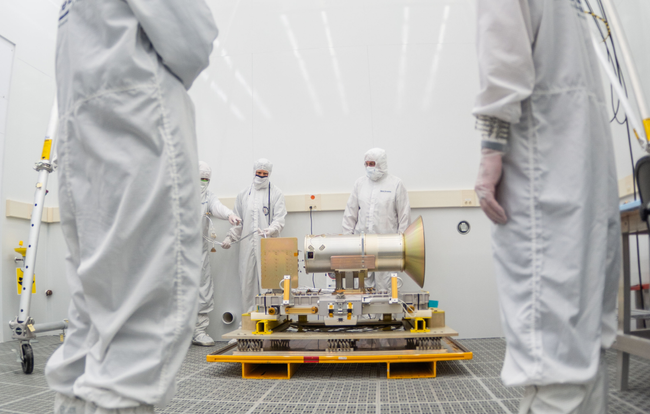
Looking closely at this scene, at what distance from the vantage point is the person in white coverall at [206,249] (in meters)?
3.88

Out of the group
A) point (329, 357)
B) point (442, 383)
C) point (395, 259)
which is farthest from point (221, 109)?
point (442, 383)

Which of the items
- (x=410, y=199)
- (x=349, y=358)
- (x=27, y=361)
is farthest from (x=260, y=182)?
(x=27, y=361)

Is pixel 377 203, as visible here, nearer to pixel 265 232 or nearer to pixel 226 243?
pixel 265 232

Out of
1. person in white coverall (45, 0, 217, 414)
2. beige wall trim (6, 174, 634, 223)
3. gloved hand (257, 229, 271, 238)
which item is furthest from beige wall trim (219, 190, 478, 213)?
person in white coverall (45, 0, 217, 414)

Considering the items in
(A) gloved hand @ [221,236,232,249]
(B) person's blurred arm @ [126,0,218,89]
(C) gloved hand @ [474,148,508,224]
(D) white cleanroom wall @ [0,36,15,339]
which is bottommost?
(A) gloved hand @ [221,236,232,249]

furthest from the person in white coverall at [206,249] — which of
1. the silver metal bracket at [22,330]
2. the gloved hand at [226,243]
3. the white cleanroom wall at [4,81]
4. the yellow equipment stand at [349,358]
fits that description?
the white cleanroom wall at [4,81]

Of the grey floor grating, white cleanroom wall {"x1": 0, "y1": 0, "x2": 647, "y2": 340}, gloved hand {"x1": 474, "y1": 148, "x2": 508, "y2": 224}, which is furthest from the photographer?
white cleanroom wall {"x1": 0, "y1": 0, "x2": 647, "y2": 340}

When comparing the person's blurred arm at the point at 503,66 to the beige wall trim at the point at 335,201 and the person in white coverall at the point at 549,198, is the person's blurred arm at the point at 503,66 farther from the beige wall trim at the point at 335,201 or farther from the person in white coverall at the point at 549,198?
the beige wall trim at the point at 335,201

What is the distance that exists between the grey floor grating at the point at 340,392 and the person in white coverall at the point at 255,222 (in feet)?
3.79

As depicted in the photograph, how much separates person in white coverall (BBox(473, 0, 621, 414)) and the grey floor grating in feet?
3.11

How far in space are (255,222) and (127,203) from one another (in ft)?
10.0

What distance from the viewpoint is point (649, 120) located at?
6.11 ft

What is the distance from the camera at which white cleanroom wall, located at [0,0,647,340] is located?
4020mm

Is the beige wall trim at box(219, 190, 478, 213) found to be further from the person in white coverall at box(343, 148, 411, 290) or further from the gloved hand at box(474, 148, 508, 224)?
the gloved hand at box(474, 148, 508, 224)
